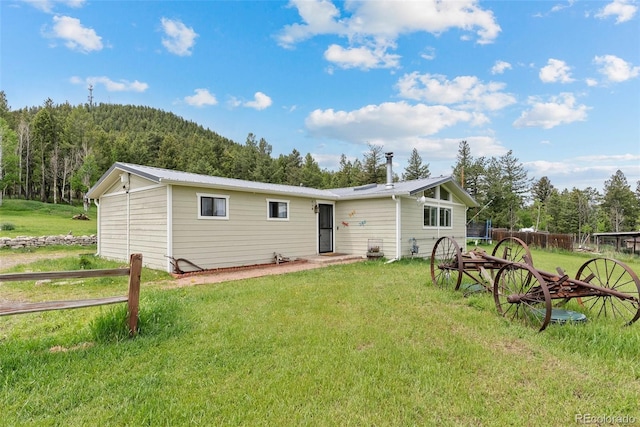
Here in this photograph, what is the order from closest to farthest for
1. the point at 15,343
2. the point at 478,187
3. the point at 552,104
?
the point at 15,343 → the point at 552,104 → the point at 478,187

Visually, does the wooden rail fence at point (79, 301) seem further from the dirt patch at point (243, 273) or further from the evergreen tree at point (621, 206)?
the evergreen tree at point (621, 206)

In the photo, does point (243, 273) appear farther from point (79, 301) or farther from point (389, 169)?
point (389, 169)

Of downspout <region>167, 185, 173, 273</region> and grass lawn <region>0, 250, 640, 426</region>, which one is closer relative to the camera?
grass lawn <region>0, 250, 640, 426</region>

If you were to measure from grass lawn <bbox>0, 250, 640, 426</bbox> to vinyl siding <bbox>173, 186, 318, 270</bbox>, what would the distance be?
12.3ft

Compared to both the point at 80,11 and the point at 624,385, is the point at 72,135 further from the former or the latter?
the point at 624,385

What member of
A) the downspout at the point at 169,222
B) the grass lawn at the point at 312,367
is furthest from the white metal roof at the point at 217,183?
the grass lawn at the point at 312,367

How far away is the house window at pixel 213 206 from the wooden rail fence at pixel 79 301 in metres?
5.30

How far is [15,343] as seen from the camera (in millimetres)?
3480

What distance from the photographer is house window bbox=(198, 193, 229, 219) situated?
895 cm

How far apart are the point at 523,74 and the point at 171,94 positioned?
20.2m

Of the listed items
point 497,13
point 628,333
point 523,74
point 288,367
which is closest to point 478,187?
point 523,74

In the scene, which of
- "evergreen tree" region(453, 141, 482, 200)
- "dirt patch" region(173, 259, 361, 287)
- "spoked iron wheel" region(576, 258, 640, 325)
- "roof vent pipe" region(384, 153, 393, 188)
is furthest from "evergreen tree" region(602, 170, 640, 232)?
"dirt patch" region(173, 259, 361, 287)

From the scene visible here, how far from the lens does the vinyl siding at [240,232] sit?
28.2 feet

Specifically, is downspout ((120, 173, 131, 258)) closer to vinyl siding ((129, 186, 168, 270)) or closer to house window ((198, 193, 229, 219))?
vinyl siding ((129, 186, 168, 270))
